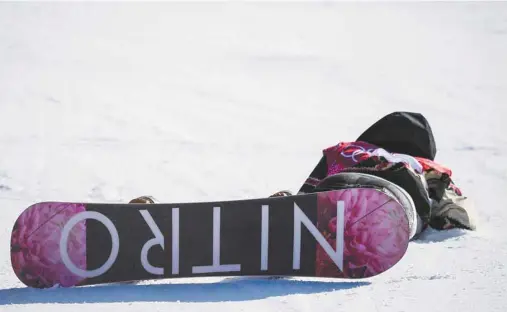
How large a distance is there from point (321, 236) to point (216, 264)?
0.29m

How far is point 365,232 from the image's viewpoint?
7.51 feet

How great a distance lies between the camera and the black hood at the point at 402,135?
3.07 meters

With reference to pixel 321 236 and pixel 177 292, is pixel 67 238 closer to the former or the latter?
pixel 177 292

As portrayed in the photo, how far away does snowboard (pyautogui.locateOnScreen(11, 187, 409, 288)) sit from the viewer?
225 centimetres

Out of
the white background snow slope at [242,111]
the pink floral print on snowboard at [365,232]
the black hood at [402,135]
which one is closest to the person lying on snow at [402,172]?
the black hood at [402,135]

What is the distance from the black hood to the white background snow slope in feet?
1.20

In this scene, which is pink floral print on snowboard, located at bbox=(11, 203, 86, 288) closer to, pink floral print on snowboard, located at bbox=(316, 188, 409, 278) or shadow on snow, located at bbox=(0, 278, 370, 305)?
shadow on snow, located at bbox=(0, 278, 370, 305)

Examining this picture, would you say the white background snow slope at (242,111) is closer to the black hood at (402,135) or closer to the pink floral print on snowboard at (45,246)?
the pink floral print on snowboard at (45,246)

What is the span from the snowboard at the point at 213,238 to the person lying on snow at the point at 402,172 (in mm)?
258

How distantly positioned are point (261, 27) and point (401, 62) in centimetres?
113

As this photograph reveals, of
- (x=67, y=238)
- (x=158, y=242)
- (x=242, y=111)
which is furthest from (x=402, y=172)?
(x=242, y=111)

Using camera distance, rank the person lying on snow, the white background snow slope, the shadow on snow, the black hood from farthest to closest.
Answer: the black hood < the person lying on snow < the white background snow slope < the shadow on snow

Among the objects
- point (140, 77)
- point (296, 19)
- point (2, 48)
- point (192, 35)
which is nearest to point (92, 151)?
point (140, 77)

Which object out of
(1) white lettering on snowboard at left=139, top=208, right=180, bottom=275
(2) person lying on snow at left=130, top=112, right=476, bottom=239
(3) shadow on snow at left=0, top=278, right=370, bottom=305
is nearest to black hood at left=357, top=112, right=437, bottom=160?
(2) person lying on snow at left=130, top=112, right=476, bottom=239
